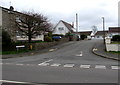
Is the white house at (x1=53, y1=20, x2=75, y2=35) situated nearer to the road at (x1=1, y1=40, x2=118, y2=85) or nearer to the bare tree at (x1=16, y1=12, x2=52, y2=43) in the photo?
the bare tree at (x1=16, y1=12, x2=52, y2=43)

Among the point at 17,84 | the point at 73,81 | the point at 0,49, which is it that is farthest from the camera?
the point at 0,49

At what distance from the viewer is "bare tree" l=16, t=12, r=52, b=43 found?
31.5 metres

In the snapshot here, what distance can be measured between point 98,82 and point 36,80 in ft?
9.12

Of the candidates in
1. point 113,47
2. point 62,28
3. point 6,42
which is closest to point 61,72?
point 113,47

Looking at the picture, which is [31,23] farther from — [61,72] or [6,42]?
[61,72]

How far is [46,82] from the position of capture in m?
8.80

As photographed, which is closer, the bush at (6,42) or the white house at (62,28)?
the bush at (6,42)

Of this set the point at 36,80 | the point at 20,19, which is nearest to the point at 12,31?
the point at 20,19

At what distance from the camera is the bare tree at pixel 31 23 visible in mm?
31469

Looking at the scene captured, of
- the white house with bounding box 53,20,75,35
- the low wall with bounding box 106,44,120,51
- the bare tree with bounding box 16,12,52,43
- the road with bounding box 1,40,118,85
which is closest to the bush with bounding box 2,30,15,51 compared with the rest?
the bare tree with bounding box 16,12,52,43

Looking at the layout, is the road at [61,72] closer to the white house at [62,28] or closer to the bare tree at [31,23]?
the bare tree at [31,23]

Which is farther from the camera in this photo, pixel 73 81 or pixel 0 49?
pixel 0 49

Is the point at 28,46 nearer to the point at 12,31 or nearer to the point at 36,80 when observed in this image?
the point at 12,31

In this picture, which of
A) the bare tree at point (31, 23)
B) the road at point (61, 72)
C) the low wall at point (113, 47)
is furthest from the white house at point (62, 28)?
the road at point (61, 72)
